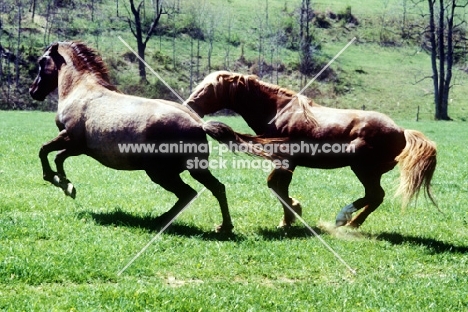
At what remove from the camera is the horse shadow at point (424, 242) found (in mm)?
8078

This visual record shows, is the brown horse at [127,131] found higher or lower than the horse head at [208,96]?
lower

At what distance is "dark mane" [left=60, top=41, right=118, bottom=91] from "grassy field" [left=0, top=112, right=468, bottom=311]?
7.52 ft

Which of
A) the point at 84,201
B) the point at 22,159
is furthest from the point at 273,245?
the point at 22,159

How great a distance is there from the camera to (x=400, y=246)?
8.16 m

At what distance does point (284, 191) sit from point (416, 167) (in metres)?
2.09

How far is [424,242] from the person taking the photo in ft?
27.9

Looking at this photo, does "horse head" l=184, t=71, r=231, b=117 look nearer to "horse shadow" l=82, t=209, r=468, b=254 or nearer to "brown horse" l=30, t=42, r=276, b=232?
"brown horse" l=30, t=42, r=276, b=232

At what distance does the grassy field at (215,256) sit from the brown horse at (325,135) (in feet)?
2.07

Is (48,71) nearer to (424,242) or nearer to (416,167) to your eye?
(416,167)

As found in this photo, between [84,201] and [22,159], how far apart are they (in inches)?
227

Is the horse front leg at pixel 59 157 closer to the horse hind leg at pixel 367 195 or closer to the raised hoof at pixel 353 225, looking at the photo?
the horse hind leg at pixel 367 195

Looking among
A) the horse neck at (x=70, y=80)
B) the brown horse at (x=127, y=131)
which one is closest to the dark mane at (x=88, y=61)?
the brown horse at (x=127, y=131)

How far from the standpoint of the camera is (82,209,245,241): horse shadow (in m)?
8.28

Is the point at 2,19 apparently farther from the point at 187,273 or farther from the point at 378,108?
the point at 187,273
